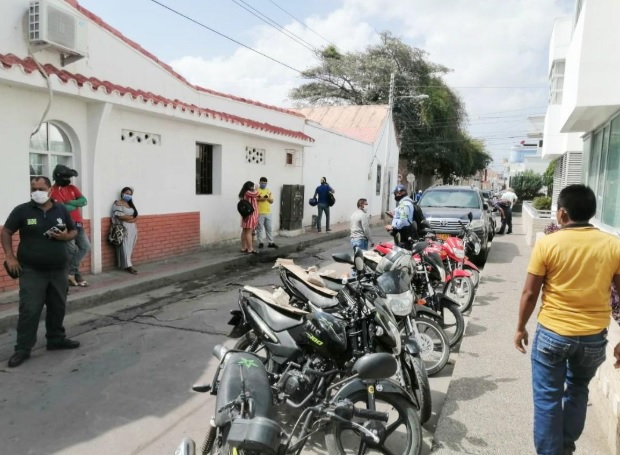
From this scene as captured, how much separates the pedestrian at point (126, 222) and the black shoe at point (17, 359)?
3.44 m

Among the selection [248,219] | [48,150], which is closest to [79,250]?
[48,150]

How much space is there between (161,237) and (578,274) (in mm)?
7960

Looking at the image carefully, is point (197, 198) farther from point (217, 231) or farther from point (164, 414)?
point (164, 414)

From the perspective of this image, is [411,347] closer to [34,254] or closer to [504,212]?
[34,254]

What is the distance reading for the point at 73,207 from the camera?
6.79 meters

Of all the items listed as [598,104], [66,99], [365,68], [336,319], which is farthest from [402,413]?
[365,68]

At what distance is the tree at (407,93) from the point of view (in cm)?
3369

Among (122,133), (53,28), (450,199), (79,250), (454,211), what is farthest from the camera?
(450,199)

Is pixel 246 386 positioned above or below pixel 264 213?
below

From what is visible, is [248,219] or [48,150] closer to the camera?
[48,150]

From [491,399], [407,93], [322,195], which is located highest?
[407,93]

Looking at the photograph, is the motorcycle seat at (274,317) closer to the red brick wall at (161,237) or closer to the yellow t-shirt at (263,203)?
the red brick wall at (161,237)

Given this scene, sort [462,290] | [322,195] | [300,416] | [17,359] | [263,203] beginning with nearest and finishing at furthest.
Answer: [300,416], [17,359], [462,290], [263,203], [322,195]

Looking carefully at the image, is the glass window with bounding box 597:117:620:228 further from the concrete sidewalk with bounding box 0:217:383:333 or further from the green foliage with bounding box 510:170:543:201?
the green foliage with bounding box 510:170:543:201
